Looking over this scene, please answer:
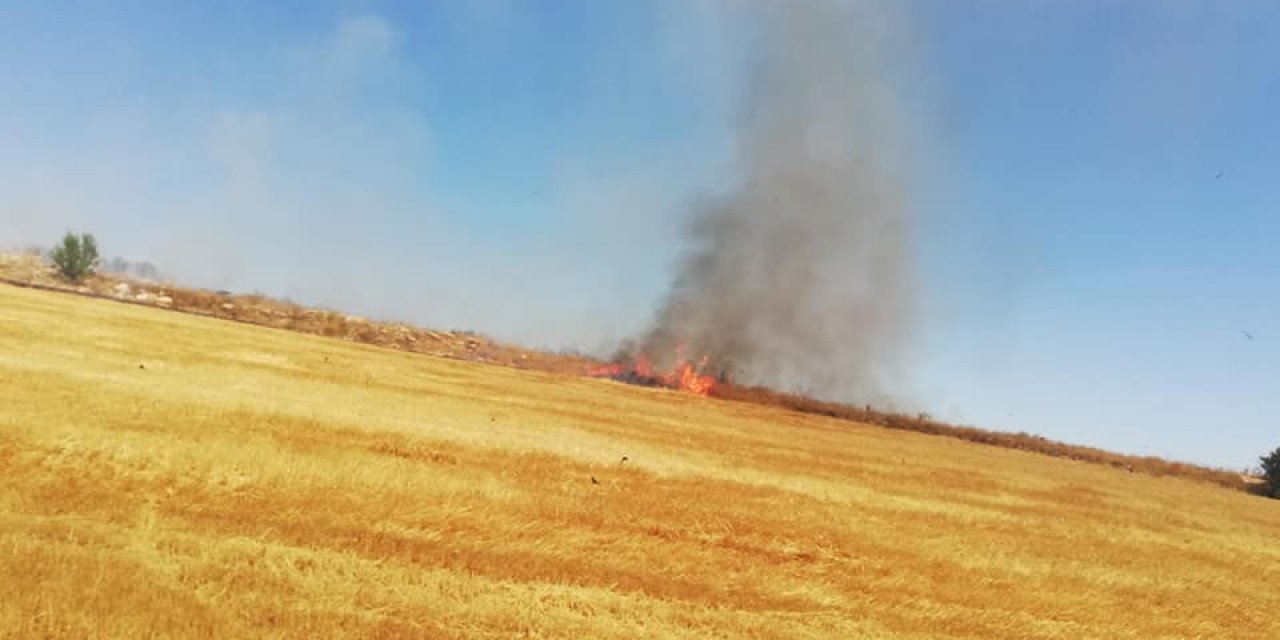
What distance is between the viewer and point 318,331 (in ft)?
209

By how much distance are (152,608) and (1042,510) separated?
27.6m

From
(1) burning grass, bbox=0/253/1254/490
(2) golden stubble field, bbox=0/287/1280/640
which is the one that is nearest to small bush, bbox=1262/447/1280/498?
(1) burning grass, bbox=0/253/1254/490

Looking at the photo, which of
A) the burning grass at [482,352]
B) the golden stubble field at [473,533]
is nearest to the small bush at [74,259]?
the burning grass at [482,352]

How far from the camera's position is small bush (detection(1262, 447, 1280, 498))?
58875mm

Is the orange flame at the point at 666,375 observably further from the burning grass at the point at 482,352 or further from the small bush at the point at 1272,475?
the small bush at the point at 1272,475

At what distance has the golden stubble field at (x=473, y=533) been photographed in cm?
1043

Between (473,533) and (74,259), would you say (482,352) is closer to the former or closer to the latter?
(74,259)

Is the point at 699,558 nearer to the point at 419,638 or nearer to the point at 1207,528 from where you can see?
the point at 419,638

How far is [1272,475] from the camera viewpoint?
60.8 m

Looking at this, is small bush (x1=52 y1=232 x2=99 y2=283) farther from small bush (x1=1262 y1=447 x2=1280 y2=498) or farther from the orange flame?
small bush (x1=1262 y1=447 x2=1280 y2=498)

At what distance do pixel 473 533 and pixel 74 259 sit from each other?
73879 mm

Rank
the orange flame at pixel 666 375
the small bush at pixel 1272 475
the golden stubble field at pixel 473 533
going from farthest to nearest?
1. the orange flame at pixel 666 375
2. the small bush at pixel 1272 475
3. the golden stubble field at pixel 473 533

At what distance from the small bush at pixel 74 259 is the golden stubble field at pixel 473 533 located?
152ft

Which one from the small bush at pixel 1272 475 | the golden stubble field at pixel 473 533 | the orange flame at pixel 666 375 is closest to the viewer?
the golden stubble field at pixel 473 533
